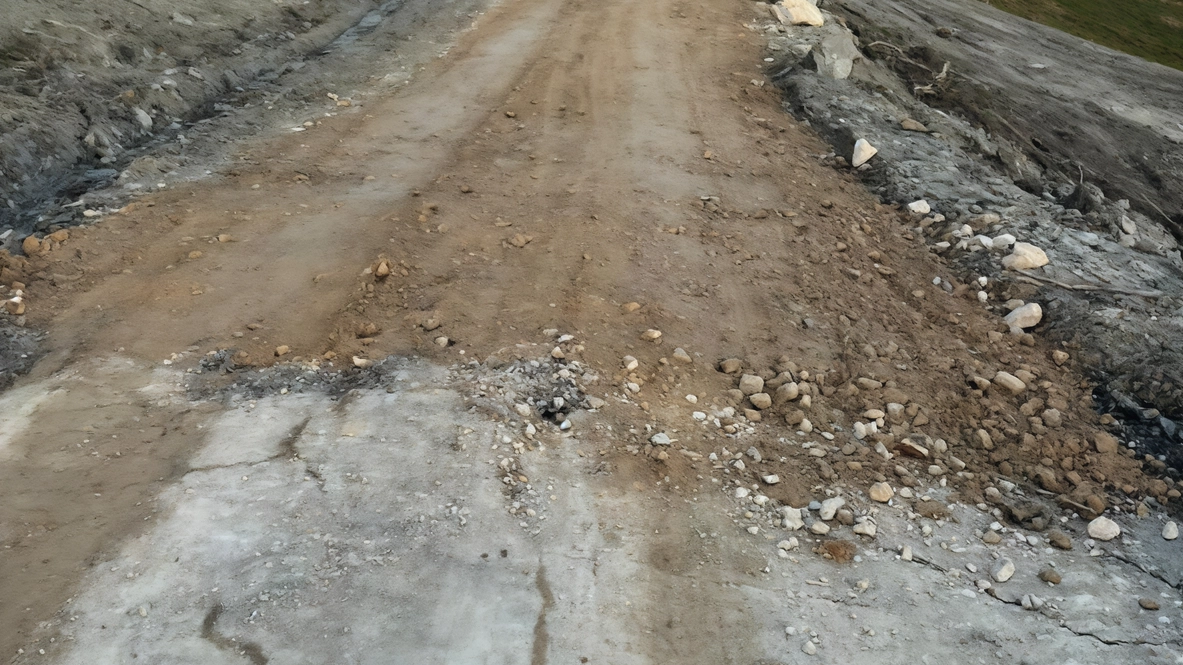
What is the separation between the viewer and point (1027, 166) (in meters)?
13.1

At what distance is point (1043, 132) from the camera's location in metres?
15.6

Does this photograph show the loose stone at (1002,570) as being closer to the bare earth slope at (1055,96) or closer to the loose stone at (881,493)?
the loose stone at (881,493)

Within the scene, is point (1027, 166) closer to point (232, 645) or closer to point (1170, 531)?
point (1170, 531)

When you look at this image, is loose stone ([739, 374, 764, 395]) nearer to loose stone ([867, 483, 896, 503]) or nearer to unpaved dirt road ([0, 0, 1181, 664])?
unpaved dirt road ([0, 0, 1181, 664])

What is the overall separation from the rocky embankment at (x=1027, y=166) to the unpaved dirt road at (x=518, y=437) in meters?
0.49

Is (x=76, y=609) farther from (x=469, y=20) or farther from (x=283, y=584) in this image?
(x=469, y=20)

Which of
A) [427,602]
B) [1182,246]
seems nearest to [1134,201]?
[1182,246]

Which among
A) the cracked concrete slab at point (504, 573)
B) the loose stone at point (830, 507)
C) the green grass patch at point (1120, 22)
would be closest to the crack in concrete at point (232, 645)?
the cracked concrete slab at point (504, 573)

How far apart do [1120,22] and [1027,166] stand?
3216cm

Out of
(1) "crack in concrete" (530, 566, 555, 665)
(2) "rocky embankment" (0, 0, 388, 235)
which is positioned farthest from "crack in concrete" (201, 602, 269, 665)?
(2) "rocky embankment" (0, 0, 388, 235)

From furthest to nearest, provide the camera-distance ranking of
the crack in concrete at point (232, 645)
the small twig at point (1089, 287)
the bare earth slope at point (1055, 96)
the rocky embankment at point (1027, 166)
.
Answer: the bare earth slope at point (1055, 96) → the small twig at point (1089, 287) → the rocky embankment at point (1027, 166) → the crack in concrete at point (232, 645)

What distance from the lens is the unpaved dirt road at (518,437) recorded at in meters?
4.73

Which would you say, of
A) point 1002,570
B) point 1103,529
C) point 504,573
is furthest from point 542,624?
point 1103,529

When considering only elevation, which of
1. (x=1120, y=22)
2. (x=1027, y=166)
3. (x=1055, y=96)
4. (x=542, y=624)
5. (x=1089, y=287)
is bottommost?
(x=1120, y=22)
